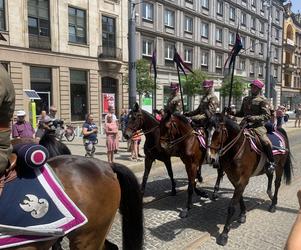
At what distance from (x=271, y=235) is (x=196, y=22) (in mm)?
33809

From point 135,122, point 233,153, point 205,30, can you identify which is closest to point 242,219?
point 233,153

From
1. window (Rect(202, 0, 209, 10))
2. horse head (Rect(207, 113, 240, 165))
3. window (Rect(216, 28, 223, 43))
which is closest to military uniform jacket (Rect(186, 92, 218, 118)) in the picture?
horse head (Rect(207, 113, 240, 165))

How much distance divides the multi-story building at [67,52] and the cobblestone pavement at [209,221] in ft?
52.1

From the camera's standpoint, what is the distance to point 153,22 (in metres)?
31.2

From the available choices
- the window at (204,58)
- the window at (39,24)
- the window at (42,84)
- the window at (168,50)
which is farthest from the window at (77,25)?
the window at (204,58)

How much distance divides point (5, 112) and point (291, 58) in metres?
67.1

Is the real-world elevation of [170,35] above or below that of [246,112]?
above

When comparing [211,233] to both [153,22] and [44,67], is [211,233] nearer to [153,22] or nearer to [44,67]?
[44,67]

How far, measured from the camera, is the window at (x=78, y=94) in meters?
24.8

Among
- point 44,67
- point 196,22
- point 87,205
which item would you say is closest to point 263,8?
point 196,22

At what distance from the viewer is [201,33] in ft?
124

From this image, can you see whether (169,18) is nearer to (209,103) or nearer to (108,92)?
(108,92)

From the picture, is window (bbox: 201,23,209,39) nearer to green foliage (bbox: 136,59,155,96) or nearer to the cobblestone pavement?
green foliage (bbox: 136,59,155,96)

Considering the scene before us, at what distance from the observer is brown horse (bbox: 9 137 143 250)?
322 centimetres
